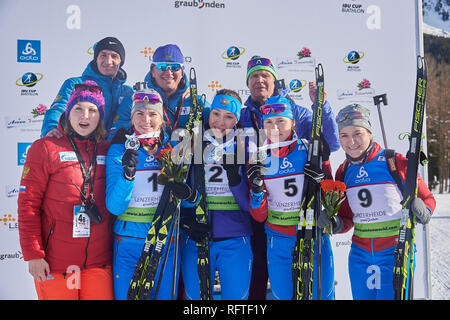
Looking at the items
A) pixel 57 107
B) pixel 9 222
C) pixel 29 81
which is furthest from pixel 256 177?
→ pixel 9 222

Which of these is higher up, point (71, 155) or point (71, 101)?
point (71, 101)

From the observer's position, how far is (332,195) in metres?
2.90

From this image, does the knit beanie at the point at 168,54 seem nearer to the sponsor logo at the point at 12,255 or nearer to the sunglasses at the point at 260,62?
the sunglasses at the point at 260,62

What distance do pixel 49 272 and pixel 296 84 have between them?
10.2ft

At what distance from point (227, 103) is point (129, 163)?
3.33ft

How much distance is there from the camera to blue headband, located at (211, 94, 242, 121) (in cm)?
Answer: 307

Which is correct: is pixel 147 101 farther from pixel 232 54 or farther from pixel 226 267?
pixel 226 267

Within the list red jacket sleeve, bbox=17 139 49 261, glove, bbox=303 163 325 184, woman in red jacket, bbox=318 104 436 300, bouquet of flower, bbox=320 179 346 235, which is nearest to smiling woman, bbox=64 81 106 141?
red jacket sleeve, bbox=17 139 49 261

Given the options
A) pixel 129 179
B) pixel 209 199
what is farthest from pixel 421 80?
pixel 129 179

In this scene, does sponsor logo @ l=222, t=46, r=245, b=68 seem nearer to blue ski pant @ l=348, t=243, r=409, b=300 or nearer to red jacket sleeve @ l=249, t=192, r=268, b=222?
red jacket sleeve @ l=249, t=192, r=268, b=222

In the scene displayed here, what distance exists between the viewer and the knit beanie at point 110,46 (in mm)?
3559

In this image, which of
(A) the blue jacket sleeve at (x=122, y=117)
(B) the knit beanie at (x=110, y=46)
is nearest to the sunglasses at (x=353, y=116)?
(A) the blue jacket sleeve at (x=122, y=117)

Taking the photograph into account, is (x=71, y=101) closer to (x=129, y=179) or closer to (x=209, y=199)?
(x=129, y=179)

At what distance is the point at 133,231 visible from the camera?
2.89 meters
